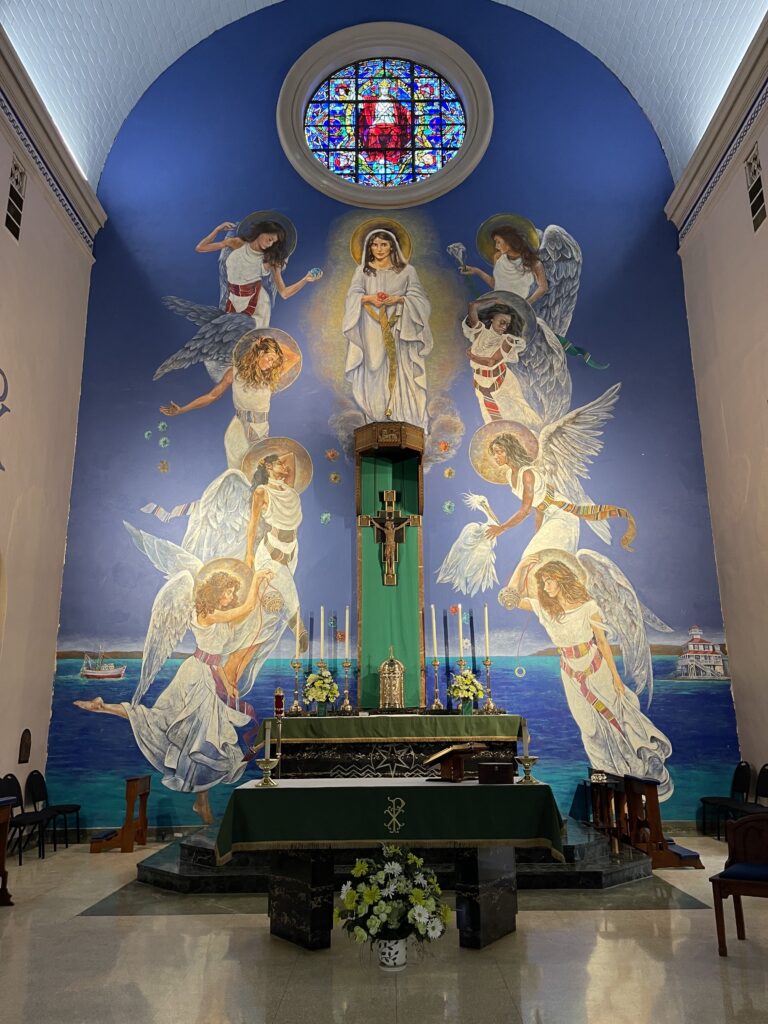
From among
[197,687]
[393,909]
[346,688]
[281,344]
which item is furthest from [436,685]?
[393,909]

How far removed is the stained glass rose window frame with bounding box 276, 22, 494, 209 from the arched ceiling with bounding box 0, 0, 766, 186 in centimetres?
54

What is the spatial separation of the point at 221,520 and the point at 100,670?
2210mm

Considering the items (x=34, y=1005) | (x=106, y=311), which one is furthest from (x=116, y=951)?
(x=106, y=311)

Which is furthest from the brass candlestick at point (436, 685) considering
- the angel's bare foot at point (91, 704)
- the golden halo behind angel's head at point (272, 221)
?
the golden halo behind angel's head at point (272, 221)

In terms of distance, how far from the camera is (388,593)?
924cm

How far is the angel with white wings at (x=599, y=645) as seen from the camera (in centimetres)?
A: 888

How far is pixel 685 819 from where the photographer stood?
8695 millimetres

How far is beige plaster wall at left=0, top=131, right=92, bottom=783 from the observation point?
Answer: 817 cm

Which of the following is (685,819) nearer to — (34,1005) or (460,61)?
(34,1005)

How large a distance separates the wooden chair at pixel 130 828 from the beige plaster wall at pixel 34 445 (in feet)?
3.79

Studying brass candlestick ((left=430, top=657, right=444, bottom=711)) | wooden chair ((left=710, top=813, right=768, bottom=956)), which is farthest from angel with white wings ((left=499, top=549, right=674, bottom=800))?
wooden chair ((left=710, top=813, right=768, bottom=956))

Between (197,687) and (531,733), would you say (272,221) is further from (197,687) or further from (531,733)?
(531,733)

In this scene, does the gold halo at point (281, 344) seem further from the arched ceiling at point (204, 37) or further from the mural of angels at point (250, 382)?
the arched ceiling at point (204, 37)

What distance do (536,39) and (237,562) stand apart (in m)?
8.33
